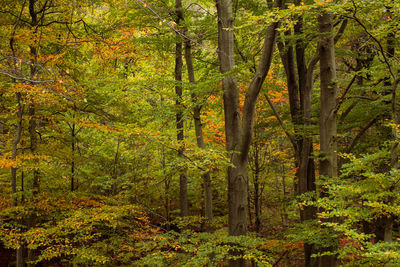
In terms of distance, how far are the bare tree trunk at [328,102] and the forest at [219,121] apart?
25 millimetres

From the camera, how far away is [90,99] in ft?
26.0

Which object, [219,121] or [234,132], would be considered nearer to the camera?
[234,132]

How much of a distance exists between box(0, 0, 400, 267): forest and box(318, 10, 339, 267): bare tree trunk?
0.02 meters

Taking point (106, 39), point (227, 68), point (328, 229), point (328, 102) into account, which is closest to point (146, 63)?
point (106, 39)

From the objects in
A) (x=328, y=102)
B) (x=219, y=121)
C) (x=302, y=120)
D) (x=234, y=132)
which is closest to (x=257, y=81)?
(x=234, y=132)

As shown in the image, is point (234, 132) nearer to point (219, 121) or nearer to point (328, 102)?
point (328, 102)

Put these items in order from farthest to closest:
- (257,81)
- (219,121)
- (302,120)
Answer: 1. (219,121)
2. (302,120)
3. (257,81)

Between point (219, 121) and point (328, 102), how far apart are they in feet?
15.4

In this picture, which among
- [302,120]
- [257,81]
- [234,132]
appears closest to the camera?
[257,81]

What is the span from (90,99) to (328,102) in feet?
21.8

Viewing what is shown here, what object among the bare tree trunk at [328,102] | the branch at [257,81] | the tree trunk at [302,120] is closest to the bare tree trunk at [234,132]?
the branch at [257,81]

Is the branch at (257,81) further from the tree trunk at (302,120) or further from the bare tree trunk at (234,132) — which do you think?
the tree trunk at (302,120)

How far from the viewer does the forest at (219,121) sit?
3633mm

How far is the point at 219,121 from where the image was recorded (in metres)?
9.12
